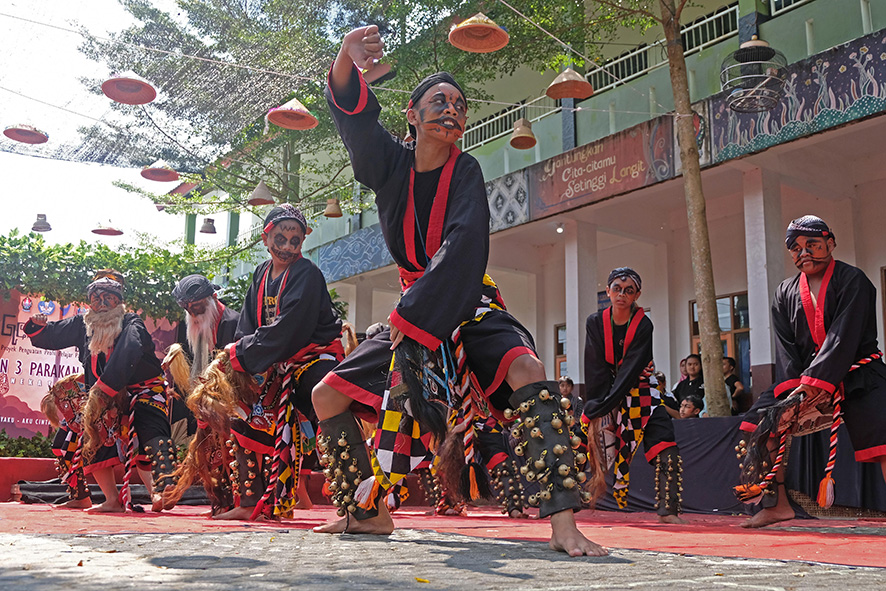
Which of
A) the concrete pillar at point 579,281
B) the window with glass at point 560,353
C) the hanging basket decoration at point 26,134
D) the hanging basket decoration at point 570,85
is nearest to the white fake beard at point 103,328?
the hanging basket decoration at point 26,134

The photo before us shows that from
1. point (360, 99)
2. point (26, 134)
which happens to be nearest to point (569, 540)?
point (360, 99)

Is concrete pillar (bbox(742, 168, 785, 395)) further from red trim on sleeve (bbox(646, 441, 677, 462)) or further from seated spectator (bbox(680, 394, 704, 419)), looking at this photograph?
red trim on sleeve (bbox(646, 441, 677, 462))

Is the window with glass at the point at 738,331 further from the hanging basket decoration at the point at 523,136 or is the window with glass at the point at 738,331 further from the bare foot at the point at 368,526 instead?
the bare foot at the point at 368,526

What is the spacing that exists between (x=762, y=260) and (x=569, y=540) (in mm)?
9373

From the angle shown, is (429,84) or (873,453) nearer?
(429,84)

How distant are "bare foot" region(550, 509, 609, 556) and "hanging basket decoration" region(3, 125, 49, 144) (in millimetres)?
8896

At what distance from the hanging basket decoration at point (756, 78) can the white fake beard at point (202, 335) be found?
725cm

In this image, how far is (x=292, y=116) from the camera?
10258 millimetres

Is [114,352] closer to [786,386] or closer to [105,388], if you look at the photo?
[105,388]

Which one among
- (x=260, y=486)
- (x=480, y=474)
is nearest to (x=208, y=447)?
(x=260, y=486)

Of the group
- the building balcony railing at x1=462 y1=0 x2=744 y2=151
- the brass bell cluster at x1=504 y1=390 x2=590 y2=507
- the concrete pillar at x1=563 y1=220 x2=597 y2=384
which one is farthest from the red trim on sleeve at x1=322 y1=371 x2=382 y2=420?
the concrete pillar at x1=563 y1=220 x2=597 y2=384

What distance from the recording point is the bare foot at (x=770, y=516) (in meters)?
4.98

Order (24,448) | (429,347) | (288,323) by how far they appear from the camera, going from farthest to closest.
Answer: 1. (24,448)
2. (288,323)
3. (429,347)

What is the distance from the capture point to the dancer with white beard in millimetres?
5500
